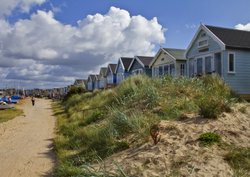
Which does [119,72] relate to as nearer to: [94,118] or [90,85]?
[90,85]

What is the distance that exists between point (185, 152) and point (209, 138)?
0.79 m

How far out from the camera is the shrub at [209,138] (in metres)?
8.26

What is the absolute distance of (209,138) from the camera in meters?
8.38

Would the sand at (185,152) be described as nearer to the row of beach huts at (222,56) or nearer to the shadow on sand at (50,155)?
the shadow on sand at (50,155)

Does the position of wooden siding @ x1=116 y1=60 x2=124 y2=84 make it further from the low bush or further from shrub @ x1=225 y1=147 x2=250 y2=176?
shrub @ x1=225 y1=147 x2=250 y2=176

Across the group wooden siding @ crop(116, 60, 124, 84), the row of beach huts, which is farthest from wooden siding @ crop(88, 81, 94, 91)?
the row of beach huts

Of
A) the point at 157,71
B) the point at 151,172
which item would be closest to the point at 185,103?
the point at 151,172

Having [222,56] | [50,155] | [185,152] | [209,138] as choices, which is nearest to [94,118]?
[50,155]

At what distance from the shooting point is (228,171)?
6.86m

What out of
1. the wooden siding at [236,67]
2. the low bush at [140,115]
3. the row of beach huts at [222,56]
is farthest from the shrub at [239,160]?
the wooden siding at [236,67]

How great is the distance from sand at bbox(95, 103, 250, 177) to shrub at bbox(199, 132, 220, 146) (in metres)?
0.14

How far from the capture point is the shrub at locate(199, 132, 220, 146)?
8.26 meters

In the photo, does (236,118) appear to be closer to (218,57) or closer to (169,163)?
Result: (169,163)

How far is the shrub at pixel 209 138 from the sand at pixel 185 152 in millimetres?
141
